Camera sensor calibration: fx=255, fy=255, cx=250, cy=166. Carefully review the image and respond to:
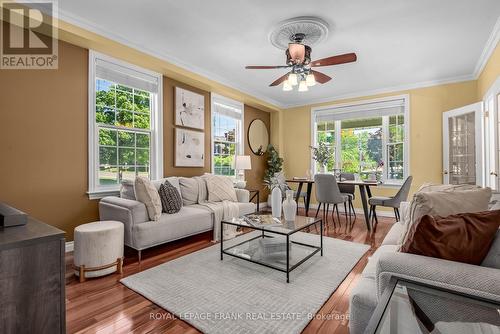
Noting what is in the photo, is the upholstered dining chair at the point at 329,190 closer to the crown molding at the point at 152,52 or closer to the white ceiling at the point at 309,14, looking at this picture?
the white ceiling at the point at 309,14

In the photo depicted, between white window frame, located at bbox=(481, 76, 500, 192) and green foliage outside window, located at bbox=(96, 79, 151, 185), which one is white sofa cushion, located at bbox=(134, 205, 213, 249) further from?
white window frame, located at bbox=(481, 76, 500, 192)

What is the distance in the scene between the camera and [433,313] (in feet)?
3.17

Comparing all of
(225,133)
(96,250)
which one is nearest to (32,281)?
(96,250)

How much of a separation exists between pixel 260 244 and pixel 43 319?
200 centimetres

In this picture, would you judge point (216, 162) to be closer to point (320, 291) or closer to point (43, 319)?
point (320, 291)

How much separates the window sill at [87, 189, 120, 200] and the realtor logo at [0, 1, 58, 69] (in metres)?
1.50

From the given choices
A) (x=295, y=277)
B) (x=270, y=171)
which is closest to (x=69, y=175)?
(x=295, y=277)

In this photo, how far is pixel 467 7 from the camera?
256 cm

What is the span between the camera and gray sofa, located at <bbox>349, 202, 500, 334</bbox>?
1009 mm

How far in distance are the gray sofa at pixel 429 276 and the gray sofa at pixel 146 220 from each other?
2.16 m

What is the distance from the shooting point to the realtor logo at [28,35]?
8.11 feet

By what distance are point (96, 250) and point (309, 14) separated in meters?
3.12

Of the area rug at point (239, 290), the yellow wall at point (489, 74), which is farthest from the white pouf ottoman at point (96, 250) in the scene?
the yellow wall at point (489, 74)

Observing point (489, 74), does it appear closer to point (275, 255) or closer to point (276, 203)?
point (276, 203)
